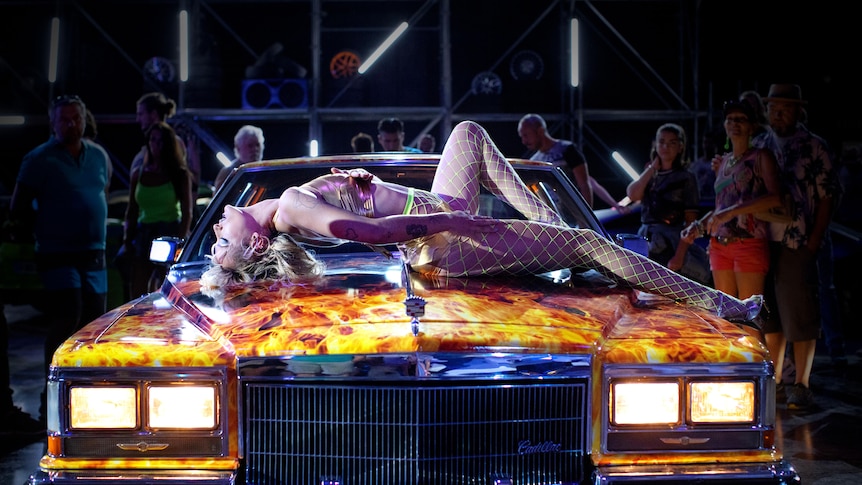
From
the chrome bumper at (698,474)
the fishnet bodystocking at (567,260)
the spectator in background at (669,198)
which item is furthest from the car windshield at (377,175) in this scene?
the spectator in background at (669,198)

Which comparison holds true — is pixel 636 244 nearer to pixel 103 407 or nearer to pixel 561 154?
pixel 103 407

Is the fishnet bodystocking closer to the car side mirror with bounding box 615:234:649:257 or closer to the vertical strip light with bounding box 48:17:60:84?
the car side mirror with bounding box 615:234:649:257

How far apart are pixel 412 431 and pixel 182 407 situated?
2.15 ft

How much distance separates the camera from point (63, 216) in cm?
545

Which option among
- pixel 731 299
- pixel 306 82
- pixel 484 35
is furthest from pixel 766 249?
pixel 484 35

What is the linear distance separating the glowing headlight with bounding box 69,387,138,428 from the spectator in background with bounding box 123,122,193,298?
4042 mm

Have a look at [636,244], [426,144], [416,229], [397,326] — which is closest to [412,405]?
[397,326]

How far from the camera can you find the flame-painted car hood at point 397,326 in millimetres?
2543

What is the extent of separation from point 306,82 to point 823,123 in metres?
7.96

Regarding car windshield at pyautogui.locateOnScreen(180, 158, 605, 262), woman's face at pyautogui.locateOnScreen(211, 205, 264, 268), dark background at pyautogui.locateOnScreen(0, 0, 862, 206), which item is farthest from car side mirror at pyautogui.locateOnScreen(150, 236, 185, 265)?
dark background at pyautogui.locateOnScreen(0, 0, 862, 206)

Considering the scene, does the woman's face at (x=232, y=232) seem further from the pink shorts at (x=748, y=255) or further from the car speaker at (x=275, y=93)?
the car speaker at (x=275, y=93)

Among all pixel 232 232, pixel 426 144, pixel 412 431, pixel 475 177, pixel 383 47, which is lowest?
pixel 412 431

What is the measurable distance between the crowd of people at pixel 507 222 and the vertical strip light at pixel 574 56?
4.93 metres

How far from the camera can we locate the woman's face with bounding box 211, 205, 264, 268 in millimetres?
3455
